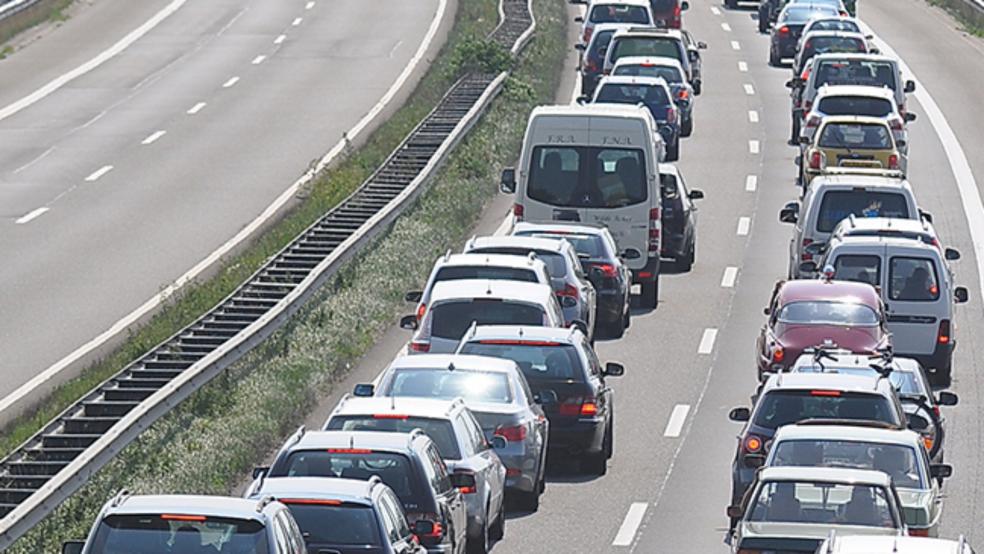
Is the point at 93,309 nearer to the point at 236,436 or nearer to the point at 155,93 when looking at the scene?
the point at 236,436

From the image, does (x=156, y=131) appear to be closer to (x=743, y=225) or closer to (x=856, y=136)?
(x=743, y=225)

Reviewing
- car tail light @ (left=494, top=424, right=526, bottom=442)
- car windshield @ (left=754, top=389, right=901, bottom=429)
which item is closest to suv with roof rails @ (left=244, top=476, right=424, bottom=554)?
car tail light @ (left=494, top=424, right=526, bottom=442)

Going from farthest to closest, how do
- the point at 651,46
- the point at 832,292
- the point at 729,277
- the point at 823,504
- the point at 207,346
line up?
the point at 651,46 < the point at 729,277 < the point at 832,292 < the point at 207,346 < the point at 823,504

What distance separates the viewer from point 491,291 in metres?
25.6

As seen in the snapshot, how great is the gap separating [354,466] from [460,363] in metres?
4.53

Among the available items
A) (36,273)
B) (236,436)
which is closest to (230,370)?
(236,436)

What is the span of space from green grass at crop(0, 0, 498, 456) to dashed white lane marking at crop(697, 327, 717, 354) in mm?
6027

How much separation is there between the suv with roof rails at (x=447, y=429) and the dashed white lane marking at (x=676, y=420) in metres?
6.84

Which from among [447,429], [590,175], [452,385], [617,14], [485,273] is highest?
[447,429]

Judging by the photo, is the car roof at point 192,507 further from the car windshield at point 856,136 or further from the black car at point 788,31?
the black car at point 788,31

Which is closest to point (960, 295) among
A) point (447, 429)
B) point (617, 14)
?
point (447, 429)

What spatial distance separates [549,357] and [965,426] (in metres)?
6.09

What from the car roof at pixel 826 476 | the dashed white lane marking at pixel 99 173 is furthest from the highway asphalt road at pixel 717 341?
the dashed white lane marking at pixel 99 173

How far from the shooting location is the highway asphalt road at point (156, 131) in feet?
114
